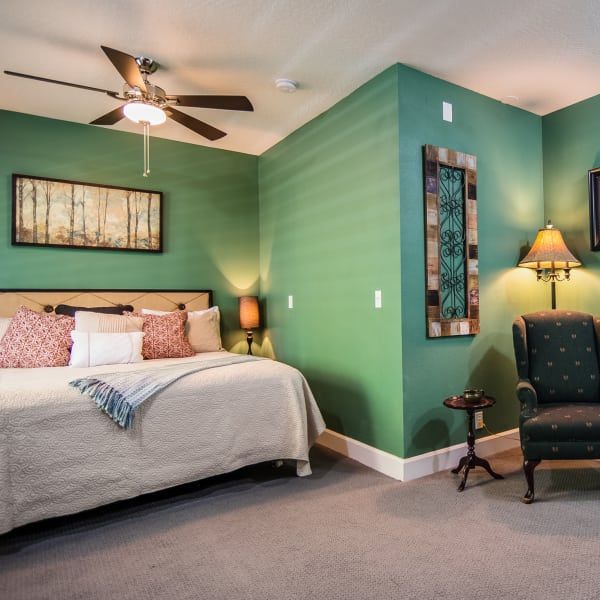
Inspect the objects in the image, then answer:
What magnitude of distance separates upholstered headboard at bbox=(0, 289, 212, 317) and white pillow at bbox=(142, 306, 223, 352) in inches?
5.8

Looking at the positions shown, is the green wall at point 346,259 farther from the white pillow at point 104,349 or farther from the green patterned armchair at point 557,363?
the white pillow at point 104,349

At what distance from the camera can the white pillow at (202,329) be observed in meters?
3.79

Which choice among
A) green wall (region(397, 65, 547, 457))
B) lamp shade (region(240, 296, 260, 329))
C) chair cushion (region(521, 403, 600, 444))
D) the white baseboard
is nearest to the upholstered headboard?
lamp shade (region(240, 296, 260, 329))

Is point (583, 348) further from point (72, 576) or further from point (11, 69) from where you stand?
point (11, 69)

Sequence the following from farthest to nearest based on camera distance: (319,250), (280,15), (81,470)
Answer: (319,250) → (280,15) → (81,470)

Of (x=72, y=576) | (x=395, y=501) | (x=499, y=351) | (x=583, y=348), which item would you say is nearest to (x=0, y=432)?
(x=72, y=576)

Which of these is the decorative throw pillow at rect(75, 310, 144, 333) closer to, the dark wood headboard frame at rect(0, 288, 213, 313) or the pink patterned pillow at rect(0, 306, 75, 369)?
the pink patterned pillow at rect(0, 306, 75, 369)

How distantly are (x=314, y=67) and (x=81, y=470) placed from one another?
2.78 meters

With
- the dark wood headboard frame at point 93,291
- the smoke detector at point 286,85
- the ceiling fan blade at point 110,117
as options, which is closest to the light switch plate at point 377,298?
the smoke detector at point 286,85

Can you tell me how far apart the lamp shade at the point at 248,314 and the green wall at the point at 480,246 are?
186cm

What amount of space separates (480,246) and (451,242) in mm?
321

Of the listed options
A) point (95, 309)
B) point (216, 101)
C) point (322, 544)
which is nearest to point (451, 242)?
point (216, 101)

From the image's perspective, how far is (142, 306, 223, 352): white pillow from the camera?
379cm

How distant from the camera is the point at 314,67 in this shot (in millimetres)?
2898
